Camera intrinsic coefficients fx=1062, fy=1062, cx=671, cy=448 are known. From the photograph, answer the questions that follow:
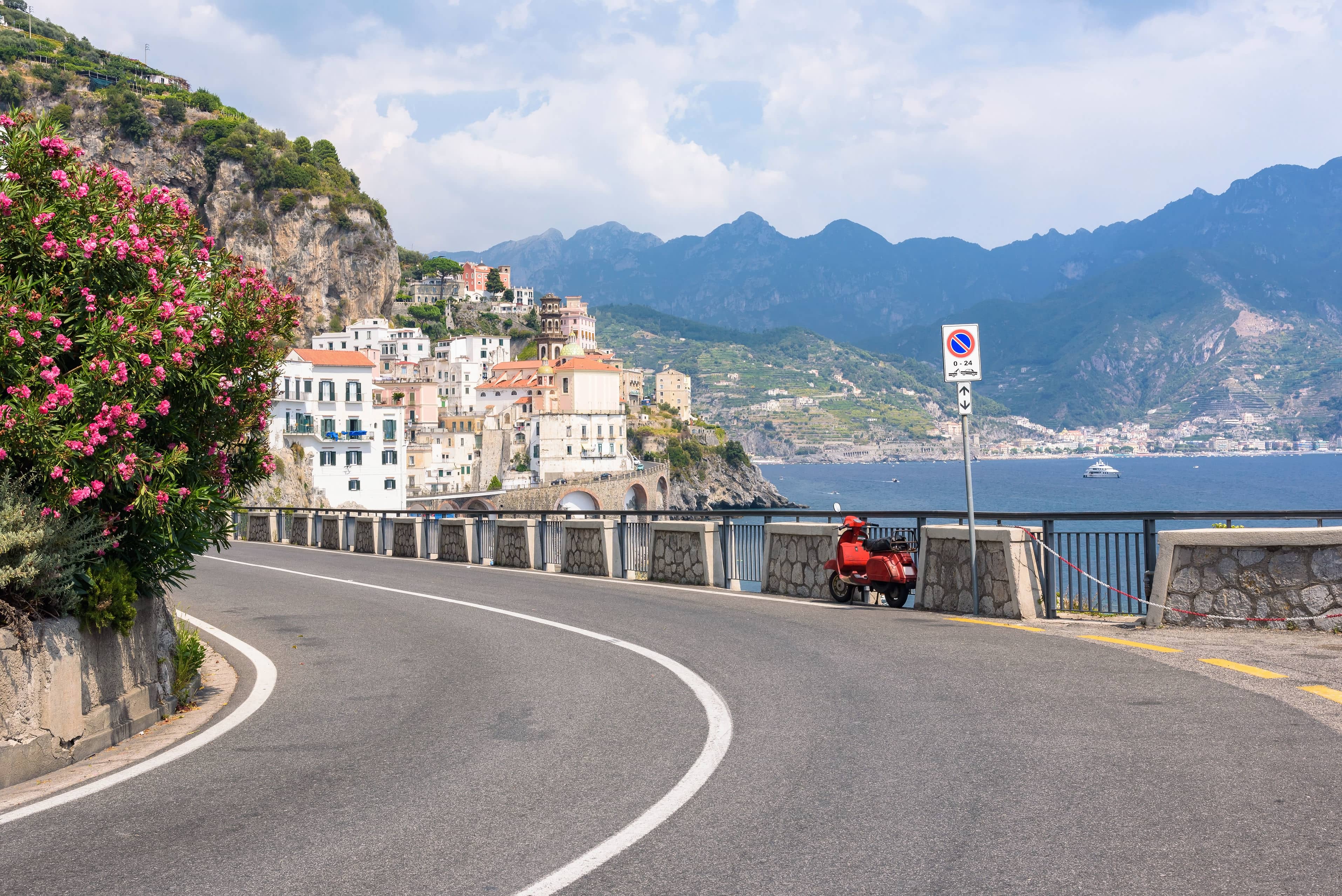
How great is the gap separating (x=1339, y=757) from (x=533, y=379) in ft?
506

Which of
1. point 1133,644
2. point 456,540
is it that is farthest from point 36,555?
point 456,540

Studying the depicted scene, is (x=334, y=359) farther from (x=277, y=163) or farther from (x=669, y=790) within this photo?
(x=669, y=790)

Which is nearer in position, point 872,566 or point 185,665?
point 185,665

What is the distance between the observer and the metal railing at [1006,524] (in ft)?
40.7

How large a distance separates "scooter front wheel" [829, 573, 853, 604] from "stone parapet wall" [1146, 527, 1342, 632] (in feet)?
14.2

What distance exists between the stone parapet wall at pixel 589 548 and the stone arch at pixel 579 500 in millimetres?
102463

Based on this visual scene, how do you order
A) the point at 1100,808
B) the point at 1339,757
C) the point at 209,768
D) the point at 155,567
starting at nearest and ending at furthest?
the point at 1100,808
the point at 1339,757
the point at 209,768
the point at 155,567

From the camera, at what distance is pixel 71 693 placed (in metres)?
7.21

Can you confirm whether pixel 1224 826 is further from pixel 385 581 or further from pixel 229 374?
pixel 385 581

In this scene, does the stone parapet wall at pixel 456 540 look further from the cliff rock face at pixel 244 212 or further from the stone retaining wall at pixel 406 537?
the cliff rock face at pixel 244 212

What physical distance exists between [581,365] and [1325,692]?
149 meters

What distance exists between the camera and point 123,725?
7855 millimetres

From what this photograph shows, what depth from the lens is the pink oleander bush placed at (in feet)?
23.1

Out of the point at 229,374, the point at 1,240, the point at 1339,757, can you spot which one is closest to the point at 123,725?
the point at 229,374
